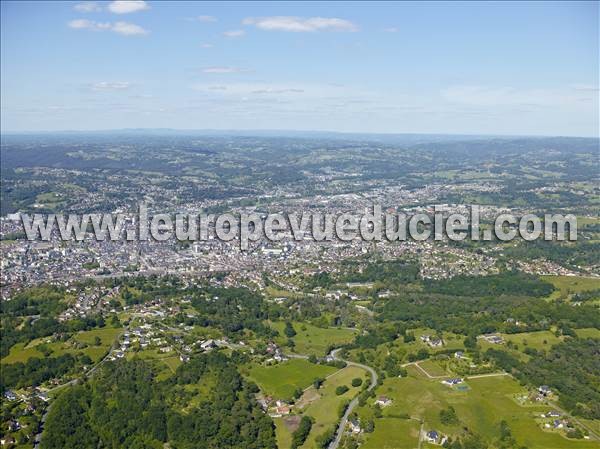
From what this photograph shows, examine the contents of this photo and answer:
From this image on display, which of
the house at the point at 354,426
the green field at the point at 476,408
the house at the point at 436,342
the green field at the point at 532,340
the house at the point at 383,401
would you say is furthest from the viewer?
the house at the point at 436,342

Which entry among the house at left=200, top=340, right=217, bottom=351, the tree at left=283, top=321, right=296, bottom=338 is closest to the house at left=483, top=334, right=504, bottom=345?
the tree at left=283, top=321, right=296, bottom=338

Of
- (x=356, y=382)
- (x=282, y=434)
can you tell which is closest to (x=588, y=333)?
(x=356, y=382)

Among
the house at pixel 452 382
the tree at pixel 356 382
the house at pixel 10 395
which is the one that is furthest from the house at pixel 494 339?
the house at pixel 10 395

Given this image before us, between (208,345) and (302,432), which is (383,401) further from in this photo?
(208,345)

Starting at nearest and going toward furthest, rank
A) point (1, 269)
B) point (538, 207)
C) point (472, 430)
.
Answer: point (472, 430) < point (1, 269) < point (538, 207)

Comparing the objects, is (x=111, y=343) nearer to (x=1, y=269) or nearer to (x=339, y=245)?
(x=1, y=269)

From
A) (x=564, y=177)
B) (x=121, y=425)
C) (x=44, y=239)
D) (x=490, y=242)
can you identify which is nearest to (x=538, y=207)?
(x=490, y=242)

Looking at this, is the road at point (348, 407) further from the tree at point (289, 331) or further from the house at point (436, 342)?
the house at point (436, 342)
